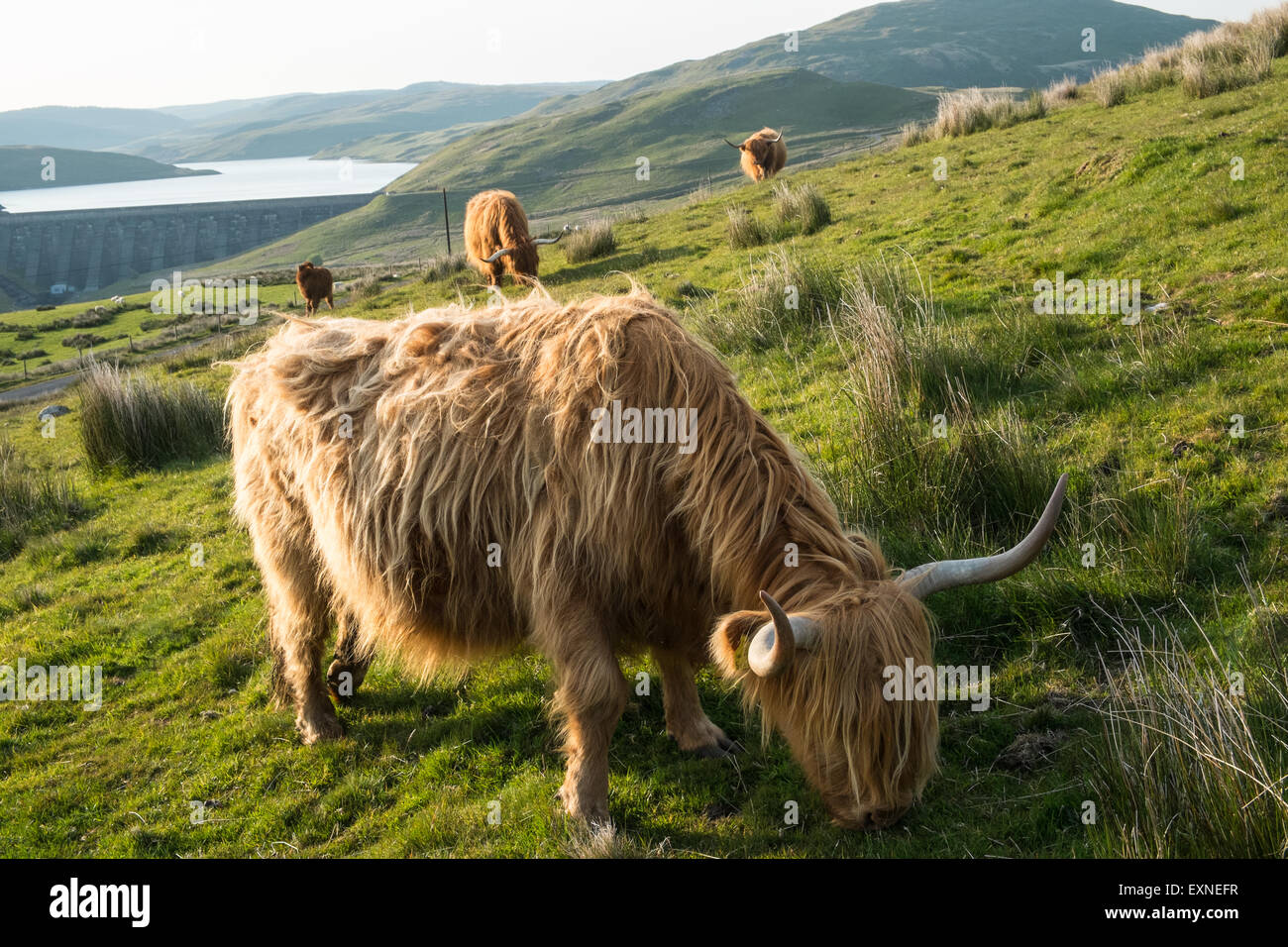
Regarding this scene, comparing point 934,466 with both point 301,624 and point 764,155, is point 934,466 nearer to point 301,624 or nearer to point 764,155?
A: point 301,624

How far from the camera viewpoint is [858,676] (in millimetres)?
2605

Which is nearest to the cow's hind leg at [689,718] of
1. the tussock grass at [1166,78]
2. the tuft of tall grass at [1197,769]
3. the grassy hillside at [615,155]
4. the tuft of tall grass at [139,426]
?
the tuft of tall grass at [1197,769]

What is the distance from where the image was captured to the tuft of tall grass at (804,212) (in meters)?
12.7

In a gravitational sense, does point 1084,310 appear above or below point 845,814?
above

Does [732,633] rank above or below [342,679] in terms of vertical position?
above

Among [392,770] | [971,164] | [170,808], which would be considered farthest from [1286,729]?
[971,164]

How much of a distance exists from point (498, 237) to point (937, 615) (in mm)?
14028

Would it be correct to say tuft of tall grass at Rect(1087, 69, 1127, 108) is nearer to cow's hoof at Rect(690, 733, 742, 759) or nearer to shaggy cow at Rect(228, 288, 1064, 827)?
shaggy cow at Rect(228, 288, 1064, 827)

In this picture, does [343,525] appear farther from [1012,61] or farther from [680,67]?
[680,67]

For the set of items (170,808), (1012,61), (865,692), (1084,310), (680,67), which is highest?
(680,67)

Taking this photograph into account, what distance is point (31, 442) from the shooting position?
41.7 feet

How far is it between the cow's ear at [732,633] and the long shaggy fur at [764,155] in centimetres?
2071

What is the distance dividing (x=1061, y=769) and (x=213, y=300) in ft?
104

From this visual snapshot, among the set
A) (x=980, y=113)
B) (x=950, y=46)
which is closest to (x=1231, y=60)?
(x=980, y=113)
